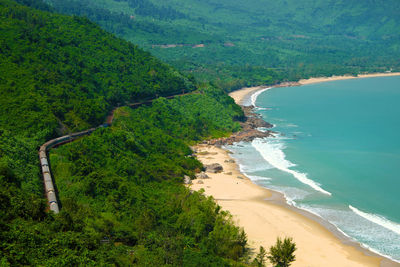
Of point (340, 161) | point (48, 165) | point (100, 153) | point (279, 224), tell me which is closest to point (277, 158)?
point (340, 161)

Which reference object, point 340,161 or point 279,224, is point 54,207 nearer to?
point 279,224

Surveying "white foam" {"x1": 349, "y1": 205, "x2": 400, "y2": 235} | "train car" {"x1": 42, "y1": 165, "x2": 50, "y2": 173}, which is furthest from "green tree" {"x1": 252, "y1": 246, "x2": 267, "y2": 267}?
"train car" {"x1": 42, "y1": 165, "x2": 50, "y2": 173}

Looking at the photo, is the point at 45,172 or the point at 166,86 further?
the point at 166,86

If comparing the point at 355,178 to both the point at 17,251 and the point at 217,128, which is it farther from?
the point at 17,251

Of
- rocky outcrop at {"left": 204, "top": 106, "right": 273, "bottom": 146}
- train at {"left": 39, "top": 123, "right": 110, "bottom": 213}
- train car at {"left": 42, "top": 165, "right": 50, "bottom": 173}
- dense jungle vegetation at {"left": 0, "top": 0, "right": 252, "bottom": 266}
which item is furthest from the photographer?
rocky outcrop at {"left": 204, "top": 106, "right": 273, "bottom": 146}

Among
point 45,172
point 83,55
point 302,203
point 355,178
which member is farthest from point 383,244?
point 83,55

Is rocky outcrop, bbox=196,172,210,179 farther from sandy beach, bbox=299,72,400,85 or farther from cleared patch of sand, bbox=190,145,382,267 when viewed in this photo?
sandy beach, bbox=299,72,400,85

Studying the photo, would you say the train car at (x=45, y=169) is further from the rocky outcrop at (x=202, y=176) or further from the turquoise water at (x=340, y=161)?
the turquoise water at (x=340, y=161)
